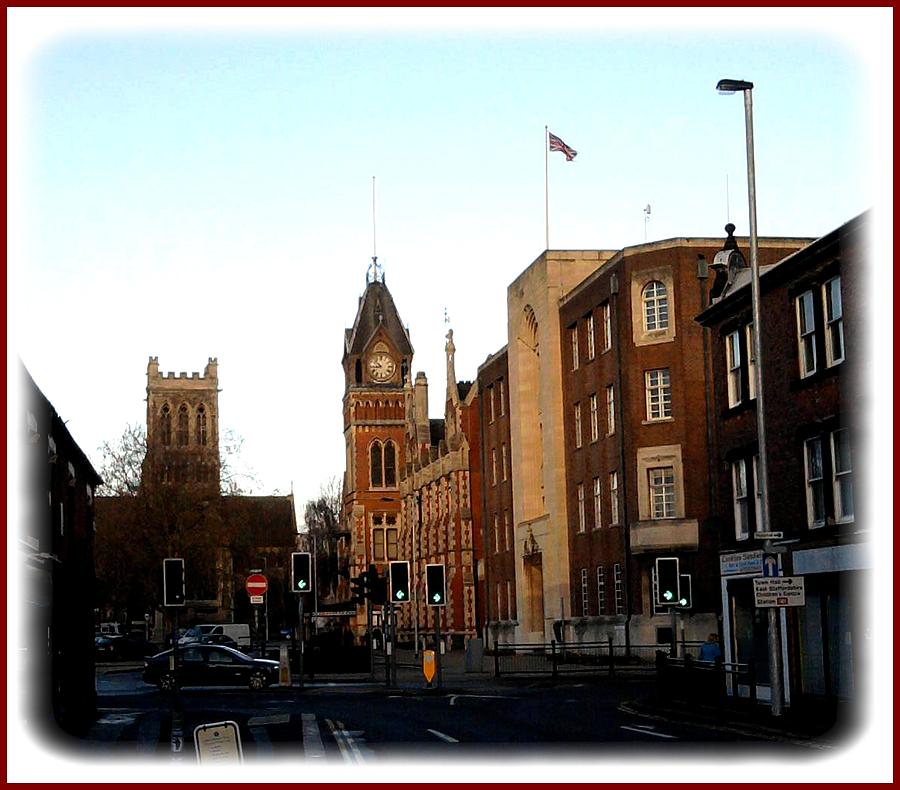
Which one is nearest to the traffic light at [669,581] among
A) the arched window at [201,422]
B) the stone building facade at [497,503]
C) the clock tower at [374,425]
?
the stone building facade at [497,503]

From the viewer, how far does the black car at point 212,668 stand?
4331 cm

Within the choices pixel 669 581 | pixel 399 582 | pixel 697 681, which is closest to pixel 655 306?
pixel 399 582

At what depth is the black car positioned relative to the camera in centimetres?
4331

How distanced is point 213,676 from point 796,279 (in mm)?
22316

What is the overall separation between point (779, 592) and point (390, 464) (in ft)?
354

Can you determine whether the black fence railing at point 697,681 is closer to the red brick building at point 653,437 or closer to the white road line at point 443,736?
the white road line at point 443,736

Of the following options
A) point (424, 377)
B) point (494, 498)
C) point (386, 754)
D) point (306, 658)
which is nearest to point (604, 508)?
point (306, 658)

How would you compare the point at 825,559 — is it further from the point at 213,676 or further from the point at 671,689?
the point at 213,676

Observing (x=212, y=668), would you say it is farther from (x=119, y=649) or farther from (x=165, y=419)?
(x=165, y=419)

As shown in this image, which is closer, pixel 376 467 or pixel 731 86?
pixel 731 86

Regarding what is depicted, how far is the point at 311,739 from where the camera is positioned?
2414cm

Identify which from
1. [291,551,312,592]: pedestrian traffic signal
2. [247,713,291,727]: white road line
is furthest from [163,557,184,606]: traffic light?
[291,551,312,592]: pedestrian traffic signal

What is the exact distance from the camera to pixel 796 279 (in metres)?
30.9

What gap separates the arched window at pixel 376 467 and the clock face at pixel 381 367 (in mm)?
8140
